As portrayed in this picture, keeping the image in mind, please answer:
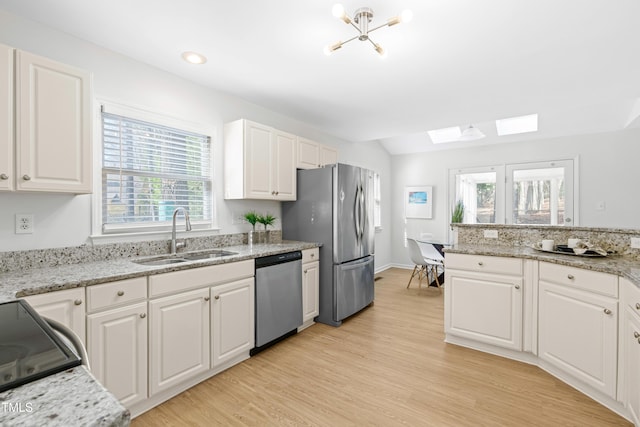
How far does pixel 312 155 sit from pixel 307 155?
3.5 inches

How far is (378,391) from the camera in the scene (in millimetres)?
2125

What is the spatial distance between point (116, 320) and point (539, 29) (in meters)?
3.15

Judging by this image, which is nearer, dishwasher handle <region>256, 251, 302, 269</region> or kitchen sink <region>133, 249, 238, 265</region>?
kitchen sink <region>133, 249, 238, 265</region>

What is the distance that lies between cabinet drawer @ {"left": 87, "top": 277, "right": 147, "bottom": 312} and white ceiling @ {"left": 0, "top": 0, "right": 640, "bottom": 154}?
161 cm

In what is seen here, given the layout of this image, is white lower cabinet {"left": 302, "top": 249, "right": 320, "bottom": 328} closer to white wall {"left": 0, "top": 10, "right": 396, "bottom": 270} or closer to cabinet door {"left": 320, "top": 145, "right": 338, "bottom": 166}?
white wall {"left": 0, "top": 10, "right": 396, "bottom": 270}

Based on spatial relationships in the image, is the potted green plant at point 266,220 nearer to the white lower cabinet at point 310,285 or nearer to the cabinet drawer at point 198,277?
the white lower cabinet at point 310,285

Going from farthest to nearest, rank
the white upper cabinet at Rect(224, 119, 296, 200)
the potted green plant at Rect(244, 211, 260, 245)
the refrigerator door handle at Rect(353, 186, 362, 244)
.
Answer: the refrigerator door handle at Rect(353, 186, 362, 244) → the potted green plant at Rect(244, 211, 260, 245) → the white upper cabinet at Rect(224, 119, 296, 200)

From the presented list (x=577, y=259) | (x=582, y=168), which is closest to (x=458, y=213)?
(x=582, y=168)

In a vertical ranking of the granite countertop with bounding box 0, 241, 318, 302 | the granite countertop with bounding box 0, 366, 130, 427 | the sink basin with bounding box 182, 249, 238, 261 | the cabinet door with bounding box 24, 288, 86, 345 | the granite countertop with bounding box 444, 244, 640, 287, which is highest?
the granite countertop with bounding box 0, 366, 130, 427

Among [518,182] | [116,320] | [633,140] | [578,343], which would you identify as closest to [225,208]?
[116,320]

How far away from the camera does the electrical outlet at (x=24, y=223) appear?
1854mm

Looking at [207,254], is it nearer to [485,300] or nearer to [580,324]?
[485,300]

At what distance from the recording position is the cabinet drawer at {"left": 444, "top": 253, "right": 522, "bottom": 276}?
2.48 metres

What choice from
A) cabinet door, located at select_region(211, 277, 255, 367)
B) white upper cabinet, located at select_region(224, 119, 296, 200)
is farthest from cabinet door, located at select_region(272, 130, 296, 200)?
cabinet door, located at select_region(211, 277, 255, 367)
